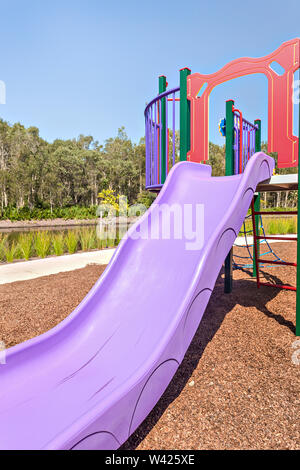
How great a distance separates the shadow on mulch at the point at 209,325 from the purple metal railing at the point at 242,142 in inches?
70.4

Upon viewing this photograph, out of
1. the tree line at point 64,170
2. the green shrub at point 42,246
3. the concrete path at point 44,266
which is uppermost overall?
the tree line at point 64,170

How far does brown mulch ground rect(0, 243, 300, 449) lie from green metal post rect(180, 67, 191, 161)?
215 centimetres

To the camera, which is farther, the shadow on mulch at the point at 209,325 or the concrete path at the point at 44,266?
the concrete path at the point at 44,266

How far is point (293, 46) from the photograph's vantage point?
3605 mm

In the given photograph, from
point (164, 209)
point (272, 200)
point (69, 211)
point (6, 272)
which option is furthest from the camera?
point (272, 200)

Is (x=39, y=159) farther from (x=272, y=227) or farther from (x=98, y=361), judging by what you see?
(x=98, y=361)

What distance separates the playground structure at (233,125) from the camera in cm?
362

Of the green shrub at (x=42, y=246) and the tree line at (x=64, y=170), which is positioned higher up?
the tree line at (x=64, y=170)

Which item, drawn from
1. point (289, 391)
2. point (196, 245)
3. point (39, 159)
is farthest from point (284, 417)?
point (39, 159)

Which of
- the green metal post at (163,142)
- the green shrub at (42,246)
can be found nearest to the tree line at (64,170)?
the green shrub at (42,246)

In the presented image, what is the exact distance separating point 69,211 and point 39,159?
26.4 feet

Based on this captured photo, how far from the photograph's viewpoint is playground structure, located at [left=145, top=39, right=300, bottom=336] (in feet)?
11.9

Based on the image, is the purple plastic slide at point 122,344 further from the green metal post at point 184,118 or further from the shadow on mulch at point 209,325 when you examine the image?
the green metal post at point 184,118
